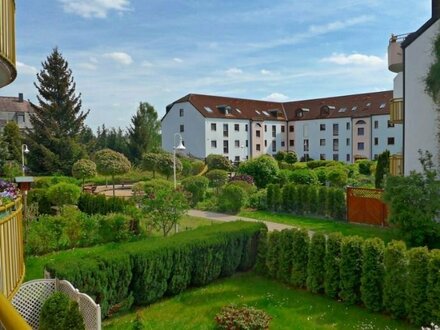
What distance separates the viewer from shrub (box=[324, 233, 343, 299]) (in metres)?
8.45

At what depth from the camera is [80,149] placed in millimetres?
37031

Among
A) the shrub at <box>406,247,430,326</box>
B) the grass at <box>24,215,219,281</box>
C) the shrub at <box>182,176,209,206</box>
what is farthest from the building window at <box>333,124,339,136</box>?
the shrub at <box>406,247,430,326</box>

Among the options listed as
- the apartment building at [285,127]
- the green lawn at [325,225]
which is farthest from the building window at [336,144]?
Result: the green lawn at [325,225]

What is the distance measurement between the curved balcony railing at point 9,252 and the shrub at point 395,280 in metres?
6.30

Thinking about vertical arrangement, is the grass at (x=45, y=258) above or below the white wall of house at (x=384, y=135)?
below

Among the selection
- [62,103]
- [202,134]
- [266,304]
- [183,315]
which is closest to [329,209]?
[266,304]

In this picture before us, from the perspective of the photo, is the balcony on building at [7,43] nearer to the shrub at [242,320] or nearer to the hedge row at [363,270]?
the shrub at [242,320]

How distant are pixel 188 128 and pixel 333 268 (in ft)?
141

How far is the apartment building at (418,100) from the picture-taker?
15617mm

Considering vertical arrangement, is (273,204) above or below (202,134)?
below

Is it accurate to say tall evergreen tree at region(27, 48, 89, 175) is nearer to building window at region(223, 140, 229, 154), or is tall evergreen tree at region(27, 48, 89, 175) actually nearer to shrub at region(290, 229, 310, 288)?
building window at region(223, 140, 229, 154)

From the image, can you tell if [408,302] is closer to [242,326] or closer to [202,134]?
[242,326]

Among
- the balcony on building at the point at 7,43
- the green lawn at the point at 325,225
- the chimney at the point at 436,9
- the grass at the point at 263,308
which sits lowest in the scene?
the grass at the point at 263,308

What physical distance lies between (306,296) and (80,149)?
3226 centimetres
